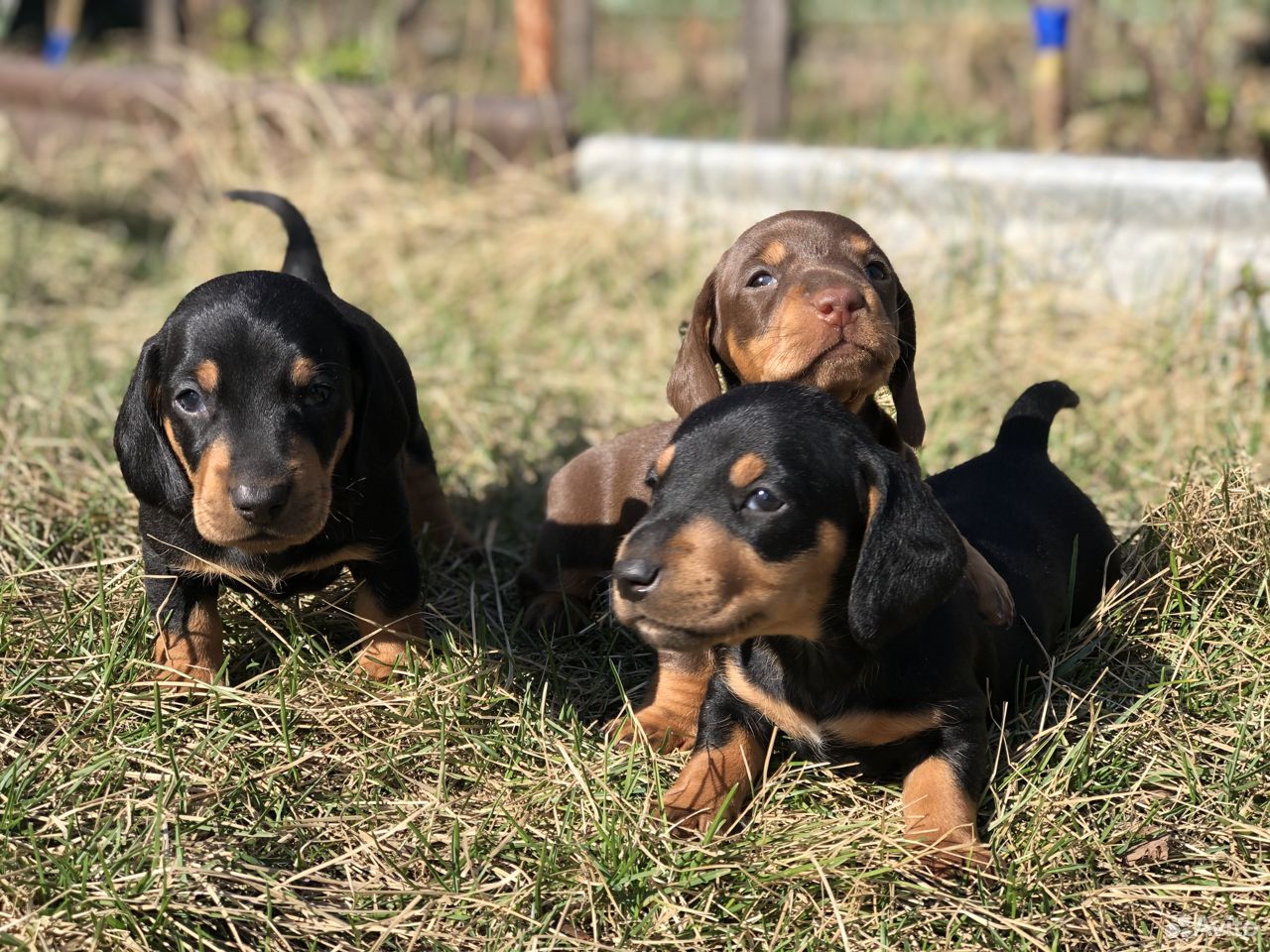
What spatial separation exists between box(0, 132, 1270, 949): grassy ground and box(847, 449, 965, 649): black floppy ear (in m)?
0.59

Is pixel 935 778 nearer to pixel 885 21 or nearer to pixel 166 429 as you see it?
pixel 166 429

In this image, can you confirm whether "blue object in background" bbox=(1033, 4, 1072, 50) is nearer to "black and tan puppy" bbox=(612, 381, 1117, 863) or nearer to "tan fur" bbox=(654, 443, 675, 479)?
"black and tan puppy" bbox=(612, 381, 1117, 863)

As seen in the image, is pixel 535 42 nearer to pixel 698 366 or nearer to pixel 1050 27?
pixel 1050 27

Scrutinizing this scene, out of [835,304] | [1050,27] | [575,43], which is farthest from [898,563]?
[575,43]

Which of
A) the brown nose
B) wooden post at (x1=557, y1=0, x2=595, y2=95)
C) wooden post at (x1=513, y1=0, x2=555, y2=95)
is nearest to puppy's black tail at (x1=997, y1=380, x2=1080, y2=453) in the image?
the brown nose

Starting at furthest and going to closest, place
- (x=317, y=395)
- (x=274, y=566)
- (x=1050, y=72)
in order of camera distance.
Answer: (x=1050, y=72) → (x=274, y=566) → (x=317, y=395)

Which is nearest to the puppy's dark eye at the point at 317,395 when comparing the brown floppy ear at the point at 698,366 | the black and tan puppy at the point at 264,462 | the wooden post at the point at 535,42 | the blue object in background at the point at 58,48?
the black and tan puppy at the point at 264,462

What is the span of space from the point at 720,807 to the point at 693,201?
17.8 feet

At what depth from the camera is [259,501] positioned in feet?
11.4

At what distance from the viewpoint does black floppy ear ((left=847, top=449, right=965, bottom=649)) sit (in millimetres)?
3271

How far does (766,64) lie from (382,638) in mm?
6213

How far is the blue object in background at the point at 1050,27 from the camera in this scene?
318 inches

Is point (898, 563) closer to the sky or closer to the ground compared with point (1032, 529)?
closer to the sky

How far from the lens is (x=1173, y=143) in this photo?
27.6ft
